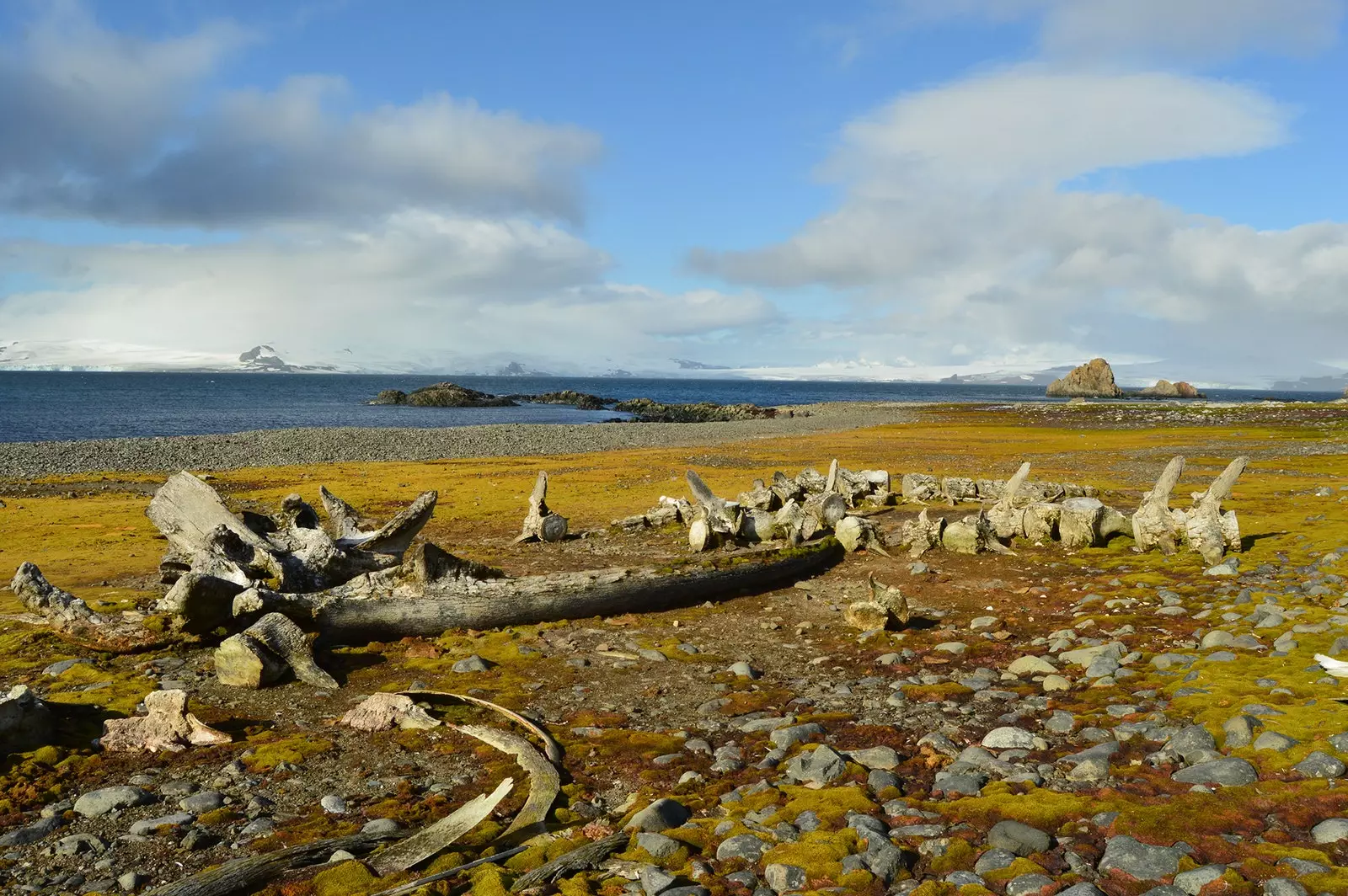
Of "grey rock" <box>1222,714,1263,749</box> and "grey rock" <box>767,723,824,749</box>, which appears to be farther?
"grey rock" <box>767,723,824,749</box>

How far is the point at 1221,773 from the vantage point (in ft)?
17.7

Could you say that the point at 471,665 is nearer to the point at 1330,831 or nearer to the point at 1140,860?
the point at 1140,860

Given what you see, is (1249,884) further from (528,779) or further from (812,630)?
(812,630)

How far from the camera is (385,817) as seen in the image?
5516 millimetres

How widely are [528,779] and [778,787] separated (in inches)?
74.9

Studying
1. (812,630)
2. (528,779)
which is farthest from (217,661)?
(812,630)

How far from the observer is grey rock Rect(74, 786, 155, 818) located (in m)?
5.53

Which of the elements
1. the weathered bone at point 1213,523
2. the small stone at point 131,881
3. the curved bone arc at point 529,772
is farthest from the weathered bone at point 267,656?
the weathered bone at point 1213,523

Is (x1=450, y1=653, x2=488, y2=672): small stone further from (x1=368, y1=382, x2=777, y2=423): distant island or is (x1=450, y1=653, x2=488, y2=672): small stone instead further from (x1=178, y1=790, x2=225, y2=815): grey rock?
(x1=368, y1=382, x2=777, y2=423): distant island

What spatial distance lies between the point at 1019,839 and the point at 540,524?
12.9 metres

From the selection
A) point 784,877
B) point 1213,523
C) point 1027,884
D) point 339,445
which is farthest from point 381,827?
point 339,445

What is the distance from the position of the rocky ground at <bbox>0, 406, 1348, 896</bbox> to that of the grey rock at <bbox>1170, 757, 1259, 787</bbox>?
22 mm

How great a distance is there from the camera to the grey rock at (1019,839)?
15.5ft

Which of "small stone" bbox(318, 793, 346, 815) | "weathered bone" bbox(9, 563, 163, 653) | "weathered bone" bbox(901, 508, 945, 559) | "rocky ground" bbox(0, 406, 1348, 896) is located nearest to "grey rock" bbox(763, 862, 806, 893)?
"rocky ground" bbox(0, 406, 1348, 896)
